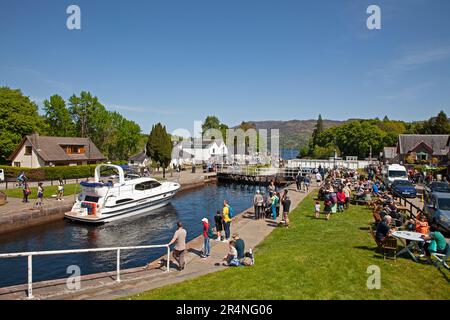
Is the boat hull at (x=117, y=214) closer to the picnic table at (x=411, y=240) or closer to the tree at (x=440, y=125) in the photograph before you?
the picnic table at (x=411, y=240)

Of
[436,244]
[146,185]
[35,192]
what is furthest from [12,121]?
[436,244]

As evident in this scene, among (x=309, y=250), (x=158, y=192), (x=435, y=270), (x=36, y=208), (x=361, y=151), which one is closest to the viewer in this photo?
(x=435, y=270)

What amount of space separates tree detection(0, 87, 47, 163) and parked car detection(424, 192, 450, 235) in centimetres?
5378

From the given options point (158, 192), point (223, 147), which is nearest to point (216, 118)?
point (223, 147)

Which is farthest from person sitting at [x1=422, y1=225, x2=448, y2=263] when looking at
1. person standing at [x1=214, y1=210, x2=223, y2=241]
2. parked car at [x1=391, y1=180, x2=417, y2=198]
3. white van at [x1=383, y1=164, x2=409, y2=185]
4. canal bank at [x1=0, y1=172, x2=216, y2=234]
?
canal bank at [x1=0, y1=172, x2=216, y2=234]

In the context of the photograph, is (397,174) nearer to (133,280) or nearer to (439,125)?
(133,280)

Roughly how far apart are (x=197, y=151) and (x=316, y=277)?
256 feet

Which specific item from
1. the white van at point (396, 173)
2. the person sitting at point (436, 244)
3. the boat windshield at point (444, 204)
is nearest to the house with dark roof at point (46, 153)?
the white van at point (396, 173)

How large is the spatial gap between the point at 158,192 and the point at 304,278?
2157 cm

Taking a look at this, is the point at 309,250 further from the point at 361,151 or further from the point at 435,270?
the point at 361,151

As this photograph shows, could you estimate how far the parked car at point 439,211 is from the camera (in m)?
15.4

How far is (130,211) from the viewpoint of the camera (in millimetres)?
25875

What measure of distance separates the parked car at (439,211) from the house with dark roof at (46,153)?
41.5 meters
